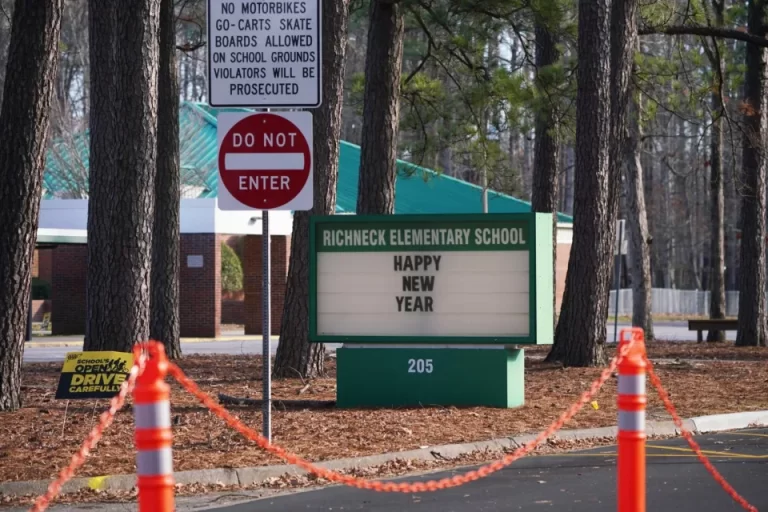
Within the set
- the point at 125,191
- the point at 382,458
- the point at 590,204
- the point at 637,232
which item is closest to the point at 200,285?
the point at 637,232

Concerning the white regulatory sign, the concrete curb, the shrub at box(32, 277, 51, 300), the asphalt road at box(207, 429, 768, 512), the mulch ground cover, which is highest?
the white regulatory sign

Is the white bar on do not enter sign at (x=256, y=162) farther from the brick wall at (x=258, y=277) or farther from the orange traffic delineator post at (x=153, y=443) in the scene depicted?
the brick wall at (x=258, y=277)

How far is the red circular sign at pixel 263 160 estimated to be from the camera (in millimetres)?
10484

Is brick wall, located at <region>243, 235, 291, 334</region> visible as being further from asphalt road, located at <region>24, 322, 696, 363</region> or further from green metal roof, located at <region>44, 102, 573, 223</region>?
green metal roof, located at <region>44, 102, 573, 223</region>

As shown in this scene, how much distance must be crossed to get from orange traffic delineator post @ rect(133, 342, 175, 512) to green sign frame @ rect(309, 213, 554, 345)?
27.7ft

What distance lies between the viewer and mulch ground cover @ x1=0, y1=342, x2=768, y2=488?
415 inches

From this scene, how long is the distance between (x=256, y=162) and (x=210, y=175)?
1501 inches

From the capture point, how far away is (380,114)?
20.3 m

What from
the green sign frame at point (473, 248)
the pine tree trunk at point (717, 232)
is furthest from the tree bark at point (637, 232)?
the green sign frame at point (473, 248)

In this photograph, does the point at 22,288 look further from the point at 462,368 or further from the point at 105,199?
the point at 462,368

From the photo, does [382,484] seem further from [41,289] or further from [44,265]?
[44,265]

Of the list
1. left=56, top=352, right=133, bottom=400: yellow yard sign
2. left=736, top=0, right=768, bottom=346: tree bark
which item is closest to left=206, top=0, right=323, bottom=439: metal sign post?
left=56, top=352, right=133, bottom=400: yellow yard sign

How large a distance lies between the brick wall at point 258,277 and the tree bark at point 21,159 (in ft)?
88.6

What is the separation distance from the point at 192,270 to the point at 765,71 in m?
19.0
